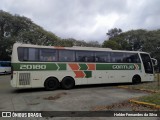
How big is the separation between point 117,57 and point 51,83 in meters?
5.95

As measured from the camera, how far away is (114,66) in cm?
1702

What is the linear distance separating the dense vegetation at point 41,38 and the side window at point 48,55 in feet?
97.9

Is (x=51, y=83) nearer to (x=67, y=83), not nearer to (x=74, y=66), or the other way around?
(x=67, y=83)

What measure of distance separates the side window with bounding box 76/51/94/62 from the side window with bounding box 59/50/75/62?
0.41 m

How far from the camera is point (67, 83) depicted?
15141 millimetres

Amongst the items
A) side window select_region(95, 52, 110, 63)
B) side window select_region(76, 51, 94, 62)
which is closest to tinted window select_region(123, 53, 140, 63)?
side window select_region(95, 52, 110, 63)

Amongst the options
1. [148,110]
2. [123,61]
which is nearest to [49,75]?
[123,61]

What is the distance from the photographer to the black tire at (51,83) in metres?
14.5

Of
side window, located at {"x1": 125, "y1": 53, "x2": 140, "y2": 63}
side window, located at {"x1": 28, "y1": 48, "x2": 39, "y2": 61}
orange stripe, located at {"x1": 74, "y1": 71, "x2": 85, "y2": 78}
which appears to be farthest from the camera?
side window, located at {"x1": 125, "y1": 53, "x2": 140, "y2": 63}

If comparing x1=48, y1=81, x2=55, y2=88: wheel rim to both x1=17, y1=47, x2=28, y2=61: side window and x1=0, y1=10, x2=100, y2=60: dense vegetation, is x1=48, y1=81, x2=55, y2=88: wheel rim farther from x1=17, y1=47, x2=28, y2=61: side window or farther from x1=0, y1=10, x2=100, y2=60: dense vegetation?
x1=0, y1=10, x2=100, y2=60: dense vegetation

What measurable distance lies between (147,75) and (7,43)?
31.7m

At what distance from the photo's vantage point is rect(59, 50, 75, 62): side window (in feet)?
49.3

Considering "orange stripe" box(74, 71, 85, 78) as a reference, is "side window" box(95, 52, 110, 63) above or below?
above

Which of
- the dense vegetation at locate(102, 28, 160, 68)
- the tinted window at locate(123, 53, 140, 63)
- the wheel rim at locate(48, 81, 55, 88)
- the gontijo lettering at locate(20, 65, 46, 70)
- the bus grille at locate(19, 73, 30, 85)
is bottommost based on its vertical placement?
the wheel rim at locate(48, 81, 55, 88)
